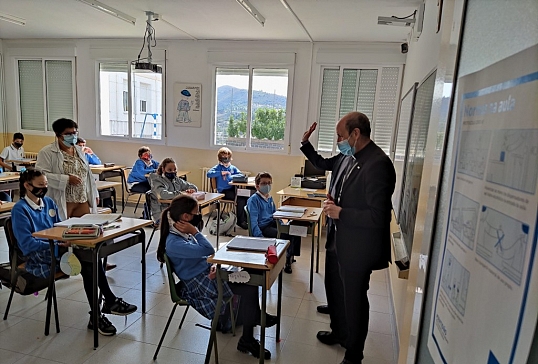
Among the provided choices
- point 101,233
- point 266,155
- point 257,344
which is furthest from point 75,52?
point 257,344

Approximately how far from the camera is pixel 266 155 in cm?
639

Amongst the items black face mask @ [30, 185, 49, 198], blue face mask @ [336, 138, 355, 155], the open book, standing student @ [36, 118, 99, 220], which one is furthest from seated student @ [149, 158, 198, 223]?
blue face mask @ [336, 138, 355, 155]

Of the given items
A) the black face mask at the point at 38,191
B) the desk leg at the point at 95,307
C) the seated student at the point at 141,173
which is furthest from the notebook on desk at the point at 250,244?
the seated student at the point at 141,173

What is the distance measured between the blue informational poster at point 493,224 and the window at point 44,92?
7.91 metres

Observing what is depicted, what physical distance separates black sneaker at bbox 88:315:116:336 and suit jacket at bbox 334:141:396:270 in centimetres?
181

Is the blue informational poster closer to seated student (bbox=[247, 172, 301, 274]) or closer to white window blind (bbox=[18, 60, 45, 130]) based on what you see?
seated student (bbox=[247, 172, 301, 274])

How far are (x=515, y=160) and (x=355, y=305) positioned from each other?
1896 millimetres

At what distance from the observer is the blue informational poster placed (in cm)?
48

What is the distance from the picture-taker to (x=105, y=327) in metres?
2.68

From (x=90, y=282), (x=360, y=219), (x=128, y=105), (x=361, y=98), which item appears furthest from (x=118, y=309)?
(x=128, y=105)

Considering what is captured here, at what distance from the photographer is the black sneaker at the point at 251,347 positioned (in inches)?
97.0

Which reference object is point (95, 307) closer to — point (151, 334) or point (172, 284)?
point (151, 334)

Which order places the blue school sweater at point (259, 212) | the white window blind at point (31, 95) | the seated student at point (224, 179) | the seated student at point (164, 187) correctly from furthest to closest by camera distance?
1. the white window blind at point (31, 95)
2. the seated student at point (224, 179)
3. the seated student at point (164, 187)
4. the blue school sweater at point (259, 212)

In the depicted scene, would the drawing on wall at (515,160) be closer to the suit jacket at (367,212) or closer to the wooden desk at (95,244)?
the suit jacket at (367,212)
